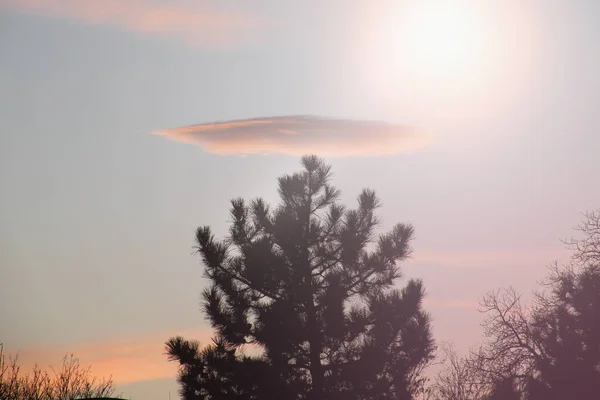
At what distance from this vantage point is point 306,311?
90.7 feet

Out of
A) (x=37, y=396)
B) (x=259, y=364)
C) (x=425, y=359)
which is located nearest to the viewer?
(x=259, y=364)

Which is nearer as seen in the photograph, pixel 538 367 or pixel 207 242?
pixel 207 242

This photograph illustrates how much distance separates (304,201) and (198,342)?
20.8 feet

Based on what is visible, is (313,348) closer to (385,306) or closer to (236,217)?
(385,306)

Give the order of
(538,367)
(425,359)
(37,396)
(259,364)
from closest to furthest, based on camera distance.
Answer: (259,364) < (425,359) < (37,396) < (538,367)

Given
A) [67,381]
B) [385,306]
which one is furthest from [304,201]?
[67,381]

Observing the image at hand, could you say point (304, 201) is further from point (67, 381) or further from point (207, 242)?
point (67, 381)

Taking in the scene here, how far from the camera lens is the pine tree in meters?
26.6

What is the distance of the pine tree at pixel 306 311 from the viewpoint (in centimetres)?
2664

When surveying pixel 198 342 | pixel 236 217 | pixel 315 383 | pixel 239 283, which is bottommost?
pixel 315 383

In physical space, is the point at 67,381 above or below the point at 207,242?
below

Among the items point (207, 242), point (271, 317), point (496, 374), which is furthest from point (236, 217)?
point (496, 374)

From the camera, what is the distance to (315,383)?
26875mm

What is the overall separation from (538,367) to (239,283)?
1559 centimetres
